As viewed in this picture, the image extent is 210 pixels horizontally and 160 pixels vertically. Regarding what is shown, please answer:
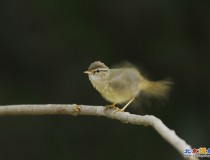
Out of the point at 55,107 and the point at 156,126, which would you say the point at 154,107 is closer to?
the point at 55,107

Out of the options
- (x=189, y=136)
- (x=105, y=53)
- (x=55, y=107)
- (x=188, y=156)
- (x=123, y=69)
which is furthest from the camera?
(x=105, y=53)

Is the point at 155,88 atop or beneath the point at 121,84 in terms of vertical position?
atop

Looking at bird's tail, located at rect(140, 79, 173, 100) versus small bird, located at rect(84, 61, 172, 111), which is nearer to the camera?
small bird, located at rect(84, 61, 172, 111)

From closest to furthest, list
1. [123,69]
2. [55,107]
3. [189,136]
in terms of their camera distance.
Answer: [55,107]
[123,69]
[189,136]

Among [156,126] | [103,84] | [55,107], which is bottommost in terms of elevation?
[156,126]

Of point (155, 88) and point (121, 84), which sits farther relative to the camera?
point (155, 88)

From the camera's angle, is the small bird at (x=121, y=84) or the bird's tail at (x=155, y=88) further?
the bird's tail at (x=155, y=88)

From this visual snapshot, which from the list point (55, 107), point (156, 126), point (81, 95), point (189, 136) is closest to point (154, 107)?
point (189, 136)

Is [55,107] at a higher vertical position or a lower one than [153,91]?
lower
